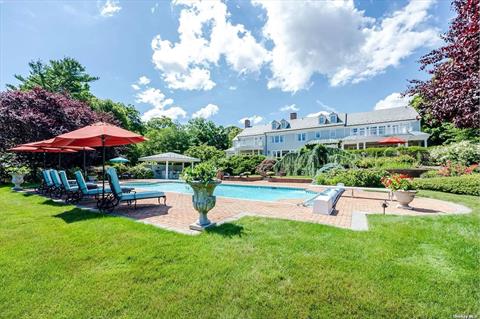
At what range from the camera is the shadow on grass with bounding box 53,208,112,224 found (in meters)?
6.07

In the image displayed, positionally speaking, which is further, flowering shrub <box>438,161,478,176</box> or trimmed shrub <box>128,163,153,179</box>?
trimmed shrub <box>128,163,153,179</box>

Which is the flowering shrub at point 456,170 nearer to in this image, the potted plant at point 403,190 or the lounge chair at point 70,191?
the potted plant at point 403,190

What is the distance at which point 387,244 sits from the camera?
166 inches

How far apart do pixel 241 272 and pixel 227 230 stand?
1.81 m

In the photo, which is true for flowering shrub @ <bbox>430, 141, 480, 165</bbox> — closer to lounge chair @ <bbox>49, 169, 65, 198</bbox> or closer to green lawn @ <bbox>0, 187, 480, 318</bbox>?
green lawn @ <bbox>0, 187, 480, 318</bbox>

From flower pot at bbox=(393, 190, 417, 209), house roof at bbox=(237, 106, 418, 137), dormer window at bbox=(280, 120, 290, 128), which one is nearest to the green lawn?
flower pot at bbox=(393, 190, 417, 209)

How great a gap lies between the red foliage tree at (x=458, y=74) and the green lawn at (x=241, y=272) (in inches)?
100

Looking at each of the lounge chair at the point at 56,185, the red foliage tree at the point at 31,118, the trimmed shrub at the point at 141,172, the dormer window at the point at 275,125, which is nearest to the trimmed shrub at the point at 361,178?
the lounge chair at the point at 56,185

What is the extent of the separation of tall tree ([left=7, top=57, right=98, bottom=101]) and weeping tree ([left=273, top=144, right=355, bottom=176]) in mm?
30920

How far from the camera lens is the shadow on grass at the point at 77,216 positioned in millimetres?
6070

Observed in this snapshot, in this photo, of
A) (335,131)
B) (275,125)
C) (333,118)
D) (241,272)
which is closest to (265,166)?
(335,131)

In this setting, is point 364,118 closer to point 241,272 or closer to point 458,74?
point 458,74

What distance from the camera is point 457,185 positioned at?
11117mm

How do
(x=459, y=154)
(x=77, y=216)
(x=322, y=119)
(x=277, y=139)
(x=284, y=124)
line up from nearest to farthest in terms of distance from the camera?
(x=77, y=216), (x=459, y=154), (x=322, y=119), (x=277, y=139), (x=284, y=124)
